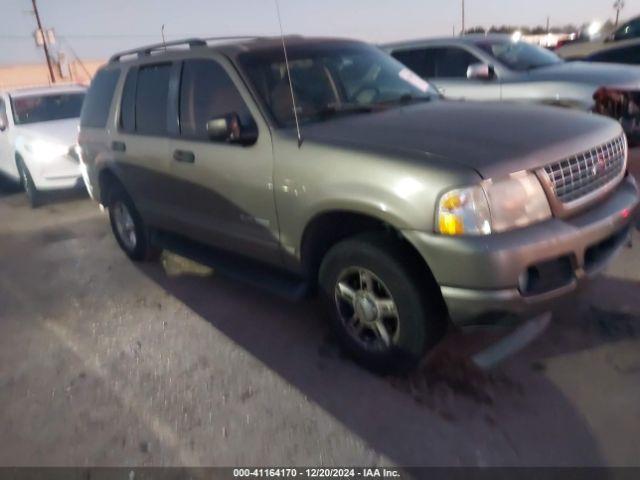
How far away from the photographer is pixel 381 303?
10.5 ft

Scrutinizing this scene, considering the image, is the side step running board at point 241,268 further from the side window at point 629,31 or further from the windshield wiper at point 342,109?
the side window at point 629,31

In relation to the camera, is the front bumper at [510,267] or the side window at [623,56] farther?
the side window at [623,56]

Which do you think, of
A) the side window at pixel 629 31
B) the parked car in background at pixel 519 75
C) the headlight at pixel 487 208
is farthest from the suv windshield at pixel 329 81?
the side window at pixel 629 31

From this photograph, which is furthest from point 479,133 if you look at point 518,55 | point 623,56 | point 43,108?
point 43,108

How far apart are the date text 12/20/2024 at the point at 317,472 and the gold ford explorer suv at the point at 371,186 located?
2.24 feet

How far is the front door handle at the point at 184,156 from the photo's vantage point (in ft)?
13.7

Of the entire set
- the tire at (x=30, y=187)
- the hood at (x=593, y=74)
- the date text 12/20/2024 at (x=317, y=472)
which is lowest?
the tire at (x=30, y=187)

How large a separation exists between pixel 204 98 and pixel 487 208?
2.26 metres

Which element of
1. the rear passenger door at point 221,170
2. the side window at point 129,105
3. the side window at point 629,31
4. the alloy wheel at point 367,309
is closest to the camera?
the alloy wheel at point 367,309

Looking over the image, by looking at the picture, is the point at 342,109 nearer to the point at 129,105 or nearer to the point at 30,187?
the point at 129,105

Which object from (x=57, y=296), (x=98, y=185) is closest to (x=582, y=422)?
(x=57, y=296)

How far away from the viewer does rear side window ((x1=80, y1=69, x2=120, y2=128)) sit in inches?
211

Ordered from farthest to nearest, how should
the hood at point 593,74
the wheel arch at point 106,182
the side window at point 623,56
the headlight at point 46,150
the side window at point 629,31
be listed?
the side window at point 629,31
the side window at point 623,56
the headlight at point 46,150
the hood at point 593,74
the wheel arch at point 106,182

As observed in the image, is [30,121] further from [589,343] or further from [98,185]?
[589,343]
